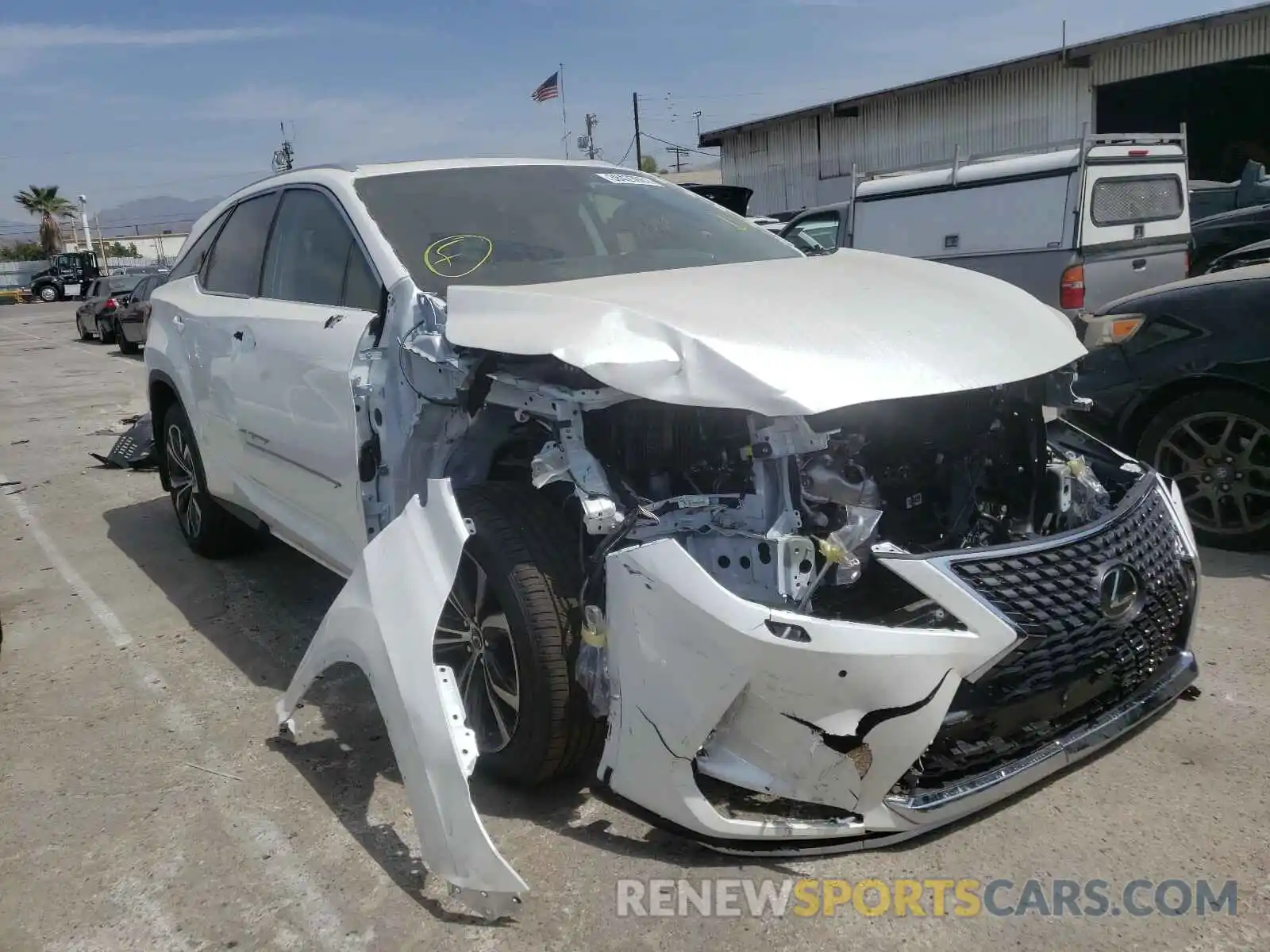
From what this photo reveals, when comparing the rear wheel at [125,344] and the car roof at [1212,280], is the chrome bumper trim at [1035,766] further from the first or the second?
the rear wheel at [125,344]

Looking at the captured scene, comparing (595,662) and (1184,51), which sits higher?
(1184,51)

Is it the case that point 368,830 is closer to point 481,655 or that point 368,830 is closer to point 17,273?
point 481,655

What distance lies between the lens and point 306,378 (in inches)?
144

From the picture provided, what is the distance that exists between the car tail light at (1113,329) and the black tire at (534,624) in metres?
3.18

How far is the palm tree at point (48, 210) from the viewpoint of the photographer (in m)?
61.7

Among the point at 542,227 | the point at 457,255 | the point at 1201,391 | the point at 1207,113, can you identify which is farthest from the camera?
the point at 1207,113

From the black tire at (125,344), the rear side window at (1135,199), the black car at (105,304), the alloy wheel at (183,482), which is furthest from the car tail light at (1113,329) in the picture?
the black car at (105,304)

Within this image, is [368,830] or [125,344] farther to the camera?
[125,344]

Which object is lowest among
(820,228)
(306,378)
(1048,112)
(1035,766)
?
(1035,766)

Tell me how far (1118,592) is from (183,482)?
4.79 meters

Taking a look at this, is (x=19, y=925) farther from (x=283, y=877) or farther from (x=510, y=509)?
(x=510, y=509)

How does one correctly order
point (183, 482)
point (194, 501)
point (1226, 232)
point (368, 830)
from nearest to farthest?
point (368, 830) < point (194, 501) < point (183, 482) < point (1226, 232)

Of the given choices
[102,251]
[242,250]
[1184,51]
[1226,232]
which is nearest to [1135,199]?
[1226,232]
